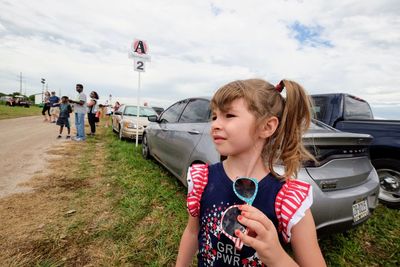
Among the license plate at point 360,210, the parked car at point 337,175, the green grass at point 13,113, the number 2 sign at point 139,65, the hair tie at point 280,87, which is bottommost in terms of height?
the green grass at point 13,113

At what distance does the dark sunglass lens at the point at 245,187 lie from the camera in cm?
89

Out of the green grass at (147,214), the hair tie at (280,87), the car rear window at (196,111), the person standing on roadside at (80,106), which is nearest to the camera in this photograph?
the hair tie at (280,87)

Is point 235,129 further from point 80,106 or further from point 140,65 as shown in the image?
point 80,106

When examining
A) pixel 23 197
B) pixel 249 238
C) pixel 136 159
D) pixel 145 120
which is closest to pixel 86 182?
pixel 23 197

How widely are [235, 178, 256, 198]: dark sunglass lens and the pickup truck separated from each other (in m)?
2.90

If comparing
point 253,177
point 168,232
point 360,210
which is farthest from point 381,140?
point 253,177

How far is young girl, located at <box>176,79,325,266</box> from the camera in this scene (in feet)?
3.13

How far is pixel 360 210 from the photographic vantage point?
2.25 metres

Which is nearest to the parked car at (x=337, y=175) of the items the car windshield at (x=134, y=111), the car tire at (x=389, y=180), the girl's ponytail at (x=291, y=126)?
the girl's ponytail at (x=291, y=126)

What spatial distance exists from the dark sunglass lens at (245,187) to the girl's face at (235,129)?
0.19 meters

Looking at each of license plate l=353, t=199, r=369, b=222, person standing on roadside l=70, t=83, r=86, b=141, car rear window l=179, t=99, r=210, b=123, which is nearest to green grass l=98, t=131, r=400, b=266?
license plate l=353, t=199, r=369, b=222

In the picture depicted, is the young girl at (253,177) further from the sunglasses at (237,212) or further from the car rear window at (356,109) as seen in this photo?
the car rear window at (356,109)

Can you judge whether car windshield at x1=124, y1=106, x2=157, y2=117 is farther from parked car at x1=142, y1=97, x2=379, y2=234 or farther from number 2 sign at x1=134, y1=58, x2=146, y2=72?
parked car at x1=142, y1=97, x2=379, y2=234

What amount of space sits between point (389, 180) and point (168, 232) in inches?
136
